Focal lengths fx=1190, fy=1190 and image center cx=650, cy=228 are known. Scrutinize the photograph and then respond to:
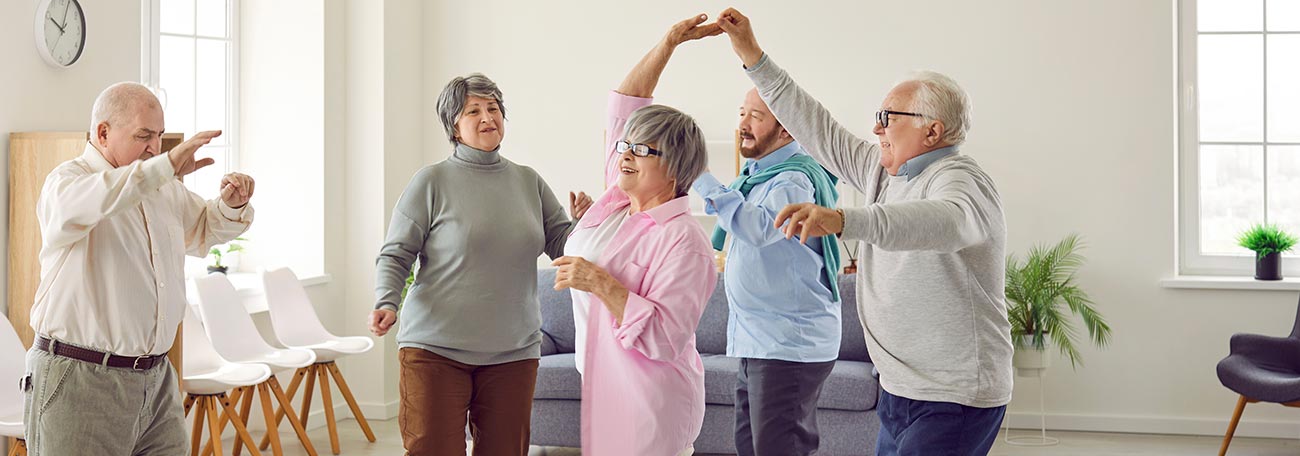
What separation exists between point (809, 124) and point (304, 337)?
3236 millimetres

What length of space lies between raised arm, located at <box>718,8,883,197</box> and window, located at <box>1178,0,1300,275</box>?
12.3ft

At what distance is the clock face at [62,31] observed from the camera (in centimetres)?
379

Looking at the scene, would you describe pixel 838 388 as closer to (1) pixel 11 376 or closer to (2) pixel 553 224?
(2) pixel 553 224

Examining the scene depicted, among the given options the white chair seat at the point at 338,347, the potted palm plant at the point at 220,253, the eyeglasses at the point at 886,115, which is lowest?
the white chair seat at the point at 338,347

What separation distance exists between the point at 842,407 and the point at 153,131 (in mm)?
3012

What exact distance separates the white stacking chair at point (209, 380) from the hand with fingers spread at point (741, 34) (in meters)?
2.58

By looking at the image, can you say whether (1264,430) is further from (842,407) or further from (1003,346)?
(1003,346)

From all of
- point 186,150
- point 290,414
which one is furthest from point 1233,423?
point 186,150

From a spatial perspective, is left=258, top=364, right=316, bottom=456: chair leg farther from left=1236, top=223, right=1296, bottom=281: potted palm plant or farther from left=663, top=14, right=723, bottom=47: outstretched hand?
left=1236, top=223, right=1296, bottom=281: potted palm plant

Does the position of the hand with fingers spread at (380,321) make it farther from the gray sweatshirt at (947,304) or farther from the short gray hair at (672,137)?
the gray sweatshirt at (947,304)

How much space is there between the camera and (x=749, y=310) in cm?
296

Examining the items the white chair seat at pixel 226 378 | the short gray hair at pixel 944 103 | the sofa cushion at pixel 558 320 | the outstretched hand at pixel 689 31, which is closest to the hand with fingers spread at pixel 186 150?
the outstretched hand at pixel 689 31

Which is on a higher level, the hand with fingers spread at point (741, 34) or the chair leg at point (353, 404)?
the hand with fingers spread at point (741, 34)

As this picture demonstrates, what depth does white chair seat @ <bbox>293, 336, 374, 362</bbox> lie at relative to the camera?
17.0 feet
